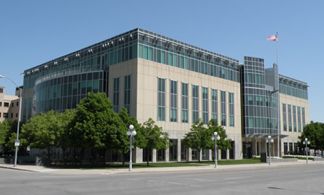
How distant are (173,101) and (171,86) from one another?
2.54 meters

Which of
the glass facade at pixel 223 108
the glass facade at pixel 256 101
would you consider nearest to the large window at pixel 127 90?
the glass facade at pixel 223 108

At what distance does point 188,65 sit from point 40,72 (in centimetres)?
3673

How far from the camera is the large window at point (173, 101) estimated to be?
203 feet

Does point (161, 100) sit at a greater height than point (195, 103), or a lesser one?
lesser

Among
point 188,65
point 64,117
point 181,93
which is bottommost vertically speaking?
point 64,117

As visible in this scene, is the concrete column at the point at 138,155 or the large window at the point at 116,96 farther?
the large window at the point at 116,96

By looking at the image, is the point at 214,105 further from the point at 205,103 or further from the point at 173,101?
the point at 173,101

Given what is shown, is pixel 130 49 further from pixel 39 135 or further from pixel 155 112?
pixel 39 135

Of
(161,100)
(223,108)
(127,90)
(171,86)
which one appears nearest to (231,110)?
(223,108)

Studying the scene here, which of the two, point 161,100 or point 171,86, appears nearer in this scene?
point 161,100

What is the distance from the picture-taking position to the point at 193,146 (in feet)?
189

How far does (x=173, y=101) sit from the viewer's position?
6209 cm

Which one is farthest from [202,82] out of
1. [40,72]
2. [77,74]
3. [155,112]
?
[40,72]

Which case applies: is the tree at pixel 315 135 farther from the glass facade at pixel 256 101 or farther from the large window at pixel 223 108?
the large window at pixel 223 108
